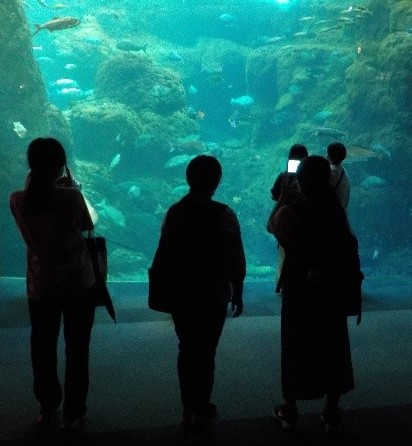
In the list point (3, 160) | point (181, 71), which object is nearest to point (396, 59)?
point (3, 160)

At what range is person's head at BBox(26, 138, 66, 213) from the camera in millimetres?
2883

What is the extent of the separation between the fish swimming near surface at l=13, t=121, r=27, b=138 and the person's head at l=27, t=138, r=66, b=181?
35.5 ft

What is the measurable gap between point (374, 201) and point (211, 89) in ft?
60.0

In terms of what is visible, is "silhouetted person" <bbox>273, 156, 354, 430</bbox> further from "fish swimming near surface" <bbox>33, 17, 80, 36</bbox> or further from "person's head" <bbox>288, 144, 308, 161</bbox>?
"fish swimming near surface" <bbox>33, 17, 80, 36</bbox>

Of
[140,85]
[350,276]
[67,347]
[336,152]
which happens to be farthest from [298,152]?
[140,85]

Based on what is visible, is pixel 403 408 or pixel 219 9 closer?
pixel 403 408

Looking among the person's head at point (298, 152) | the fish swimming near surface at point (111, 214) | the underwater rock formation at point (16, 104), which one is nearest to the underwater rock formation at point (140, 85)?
the fish swimming near surface at point (111, 214)

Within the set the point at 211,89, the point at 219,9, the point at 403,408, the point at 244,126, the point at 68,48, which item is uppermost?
the point at 219,9

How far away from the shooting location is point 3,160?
11.8 meters

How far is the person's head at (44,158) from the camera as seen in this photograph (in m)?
2.89

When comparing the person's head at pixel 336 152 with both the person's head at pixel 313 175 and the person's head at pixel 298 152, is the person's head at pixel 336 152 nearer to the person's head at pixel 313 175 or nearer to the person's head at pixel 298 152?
the person's head at pixel 298 152

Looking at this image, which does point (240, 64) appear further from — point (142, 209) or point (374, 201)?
point (374, 201)

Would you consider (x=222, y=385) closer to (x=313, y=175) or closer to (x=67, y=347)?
(x=67, y=347)

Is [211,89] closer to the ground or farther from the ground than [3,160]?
farther from the ground
